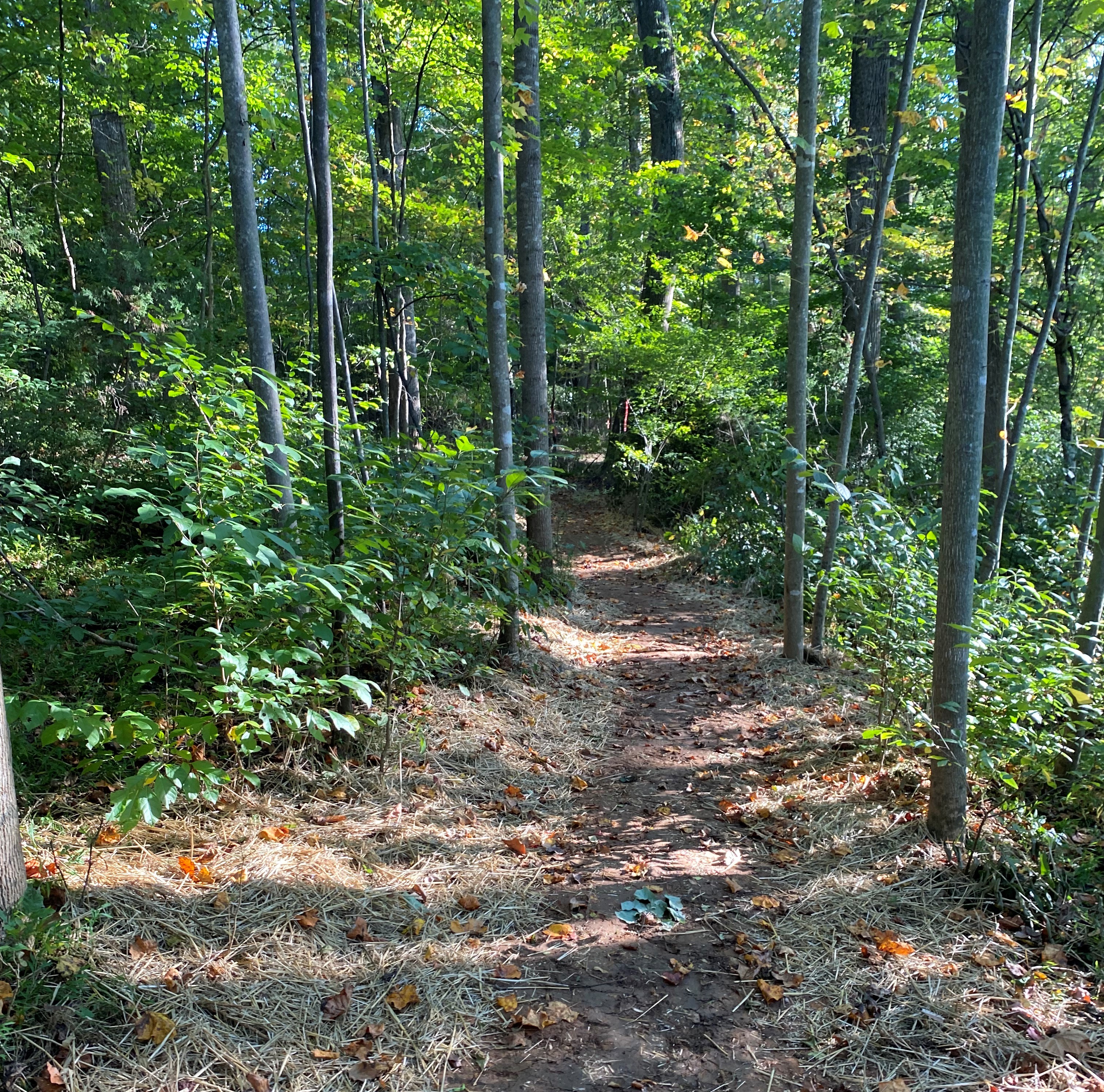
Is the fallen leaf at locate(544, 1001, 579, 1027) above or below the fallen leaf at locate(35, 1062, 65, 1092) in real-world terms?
below

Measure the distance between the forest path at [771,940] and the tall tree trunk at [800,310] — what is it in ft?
3.83

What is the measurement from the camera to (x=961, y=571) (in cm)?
318

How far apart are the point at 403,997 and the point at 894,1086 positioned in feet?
5.13

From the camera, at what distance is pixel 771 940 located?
9.28 ft

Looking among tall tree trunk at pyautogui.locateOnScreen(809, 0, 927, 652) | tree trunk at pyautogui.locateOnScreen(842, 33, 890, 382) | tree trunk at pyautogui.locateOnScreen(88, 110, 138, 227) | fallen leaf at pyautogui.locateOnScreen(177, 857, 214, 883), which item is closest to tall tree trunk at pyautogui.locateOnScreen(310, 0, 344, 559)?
fallen leaf at pyautogui.locateOnScreen(177, 857, 214, 883)

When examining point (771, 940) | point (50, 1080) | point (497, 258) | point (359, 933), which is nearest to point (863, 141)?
point (497, 258)

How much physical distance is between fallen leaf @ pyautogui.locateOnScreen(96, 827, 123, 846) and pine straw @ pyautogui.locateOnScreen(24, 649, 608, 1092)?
34mm

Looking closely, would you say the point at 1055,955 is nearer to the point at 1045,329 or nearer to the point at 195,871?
the point at 195,871

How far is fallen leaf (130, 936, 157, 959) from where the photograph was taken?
2262 mm

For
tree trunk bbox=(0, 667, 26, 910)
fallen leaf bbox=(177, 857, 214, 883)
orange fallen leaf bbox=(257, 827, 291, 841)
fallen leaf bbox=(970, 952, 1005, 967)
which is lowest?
fallen leaf bbox=(970, 952, 1005, 967)

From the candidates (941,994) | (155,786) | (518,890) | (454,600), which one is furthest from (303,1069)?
(454,600)

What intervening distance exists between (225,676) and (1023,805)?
363cm

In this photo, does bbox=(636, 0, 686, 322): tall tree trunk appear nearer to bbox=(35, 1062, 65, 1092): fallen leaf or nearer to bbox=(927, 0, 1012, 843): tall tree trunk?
bbox=(927, 0, 1012, 843): tall tree trunk

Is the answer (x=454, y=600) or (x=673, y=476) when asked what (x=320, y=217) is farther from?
(x=673, y=476)
